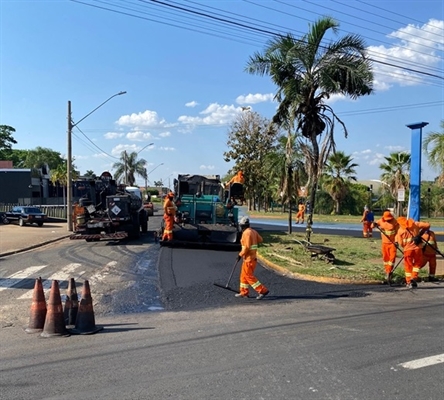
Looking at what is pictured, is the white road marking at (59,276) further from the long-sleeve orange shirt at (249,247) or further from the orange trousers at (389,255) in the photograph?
the orange trousers at (389,255)

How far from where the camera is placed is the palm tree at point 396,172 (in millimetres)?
38125

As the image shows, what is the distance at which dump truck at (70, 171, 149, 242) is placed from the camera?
19109 mm

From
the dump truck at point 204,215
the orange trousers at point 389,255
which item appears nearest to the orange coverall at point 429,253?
the orange trousers at point 389,255

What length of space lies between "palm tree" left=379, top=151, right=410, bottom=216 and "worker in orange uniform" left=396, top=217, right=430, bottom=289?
92.7 ft

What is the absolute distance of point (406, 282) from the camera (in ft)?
35.5

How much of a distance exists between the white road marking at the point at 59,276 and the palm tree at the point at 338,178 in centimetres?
3469

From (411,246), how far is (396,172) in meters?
30.2

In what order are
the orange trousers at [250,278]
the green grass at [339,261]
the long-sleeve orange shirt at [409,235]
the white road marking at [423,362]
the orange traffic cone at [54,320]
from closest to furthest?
1. the white road marking at [423,362]
2. the orange traffic cone at [54,320]
3. the orange trousers at [250,278]
4. the long-sleeve orange shirt at [409,235]
5. the green grass at [339,261]

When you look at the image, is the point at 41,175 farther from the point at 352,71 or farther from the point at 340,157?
the point at 352,71

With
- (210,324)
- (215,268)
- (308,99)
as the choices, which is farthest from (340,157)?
(210,324)

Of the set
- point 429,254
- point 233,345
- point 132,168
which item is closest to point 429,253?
point 429,254

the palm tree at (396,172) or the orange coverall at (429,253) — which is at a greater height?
the palm tree at (396,172)

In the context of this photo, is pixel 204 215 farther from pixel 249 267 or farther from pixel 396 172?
pixel 396 172

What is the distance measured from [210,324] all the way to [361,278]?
16.8 feet
